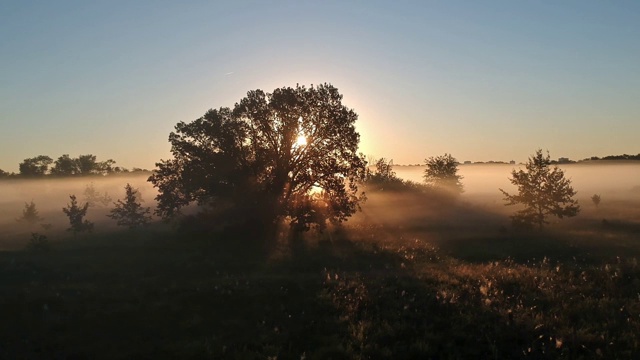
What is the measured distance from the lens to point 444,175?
8869 centimetres

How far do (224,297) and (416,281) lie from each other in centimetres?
686

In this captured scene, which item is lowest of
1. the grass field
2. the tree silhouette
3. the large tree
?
the grass field

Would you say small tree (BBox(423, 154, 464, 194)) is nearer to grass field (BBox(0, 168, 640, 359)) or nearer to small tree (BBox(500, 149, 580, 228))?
small tree (BBox(500, 149, 580, 228))

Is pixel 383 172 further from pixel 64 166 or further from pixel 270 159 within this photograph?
pixel 64 166

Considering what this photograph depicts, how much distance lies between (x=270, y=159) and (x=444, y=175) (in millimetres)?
60743

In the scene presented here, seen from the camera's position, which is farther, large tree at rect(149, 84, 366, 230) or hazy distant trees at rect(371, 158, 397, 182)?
A: hazy distant trees at rect(371, 158, 397, 182)

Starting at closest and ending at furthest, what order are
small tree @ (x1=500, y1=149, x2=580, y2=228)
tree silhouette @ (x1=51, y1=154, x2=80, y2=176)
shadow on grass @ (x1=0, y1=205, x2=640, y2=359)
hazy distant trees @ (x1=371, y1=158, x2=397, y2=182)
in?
1. shadow on grass @ (x1=0, y1=205, x2=640, y2=359)
2. small tree @ (x1=500, y1=149, x2=580, y2=228)
3. hazy distant trees @ (x1=371, y1=158, x2=397, y2=182)
4. tree silhouette @ (x1=51, y1=154, x2=80, y2=176)

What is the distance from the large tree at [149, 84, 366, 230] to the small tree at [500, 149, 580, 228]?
17338 millimetres

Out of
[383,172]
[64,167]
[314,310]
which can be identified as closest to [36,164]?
[64,167]

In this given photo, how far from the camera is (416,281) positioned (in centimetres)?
1584

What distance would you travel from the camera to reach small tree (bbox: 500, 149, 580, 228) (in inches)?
1612

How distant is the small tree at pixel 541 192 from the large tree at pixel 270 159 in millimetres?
17338

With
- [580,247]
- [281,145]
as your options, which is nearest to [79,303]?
[281,145]

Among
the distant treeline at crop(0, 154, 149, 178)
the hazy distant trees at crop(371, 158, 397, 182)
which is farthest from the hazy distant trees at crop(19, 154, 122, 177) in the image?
the hazy distant trees at crop(371, 158, 397, 182)
